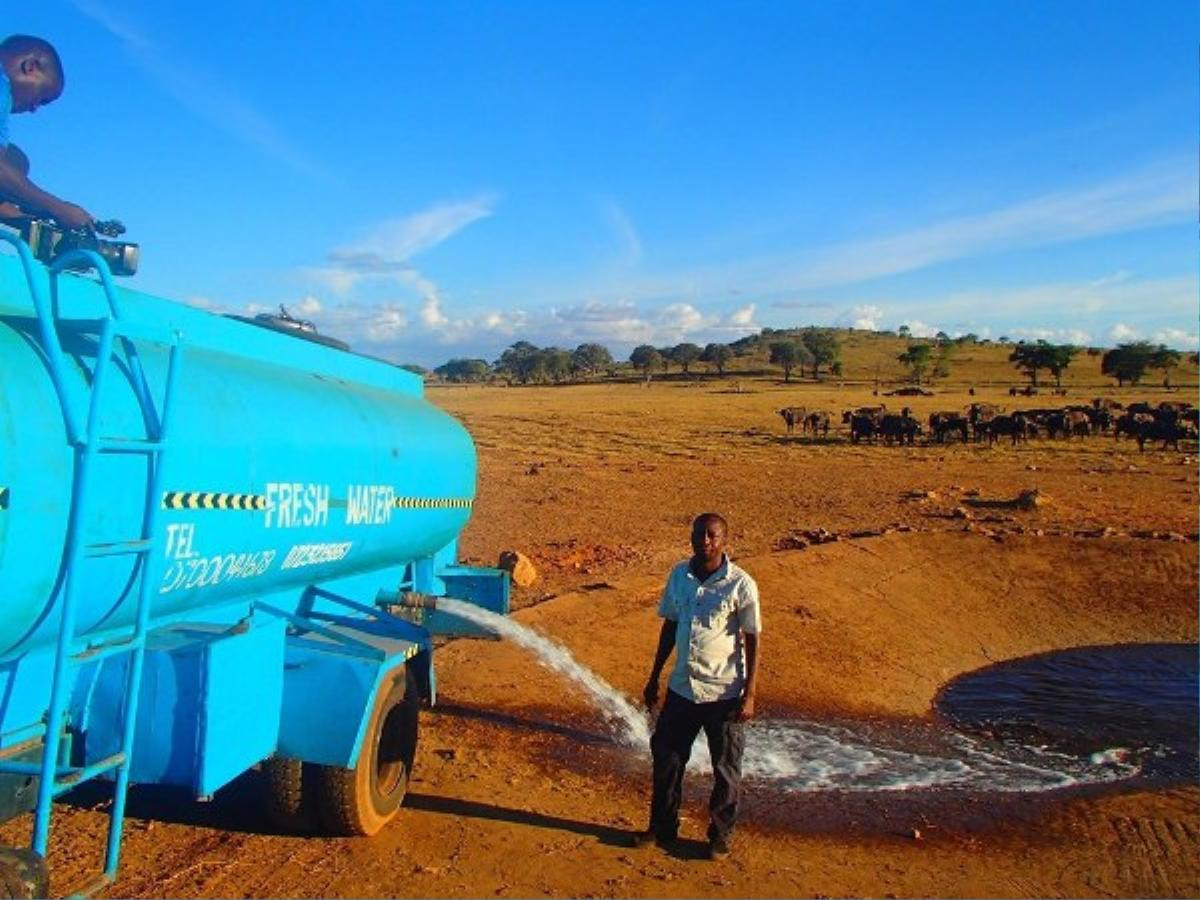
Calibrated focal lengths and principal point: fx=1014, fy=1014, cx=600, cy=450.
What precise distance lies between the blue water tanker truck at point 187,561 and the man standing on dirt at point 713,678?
1.64 metres

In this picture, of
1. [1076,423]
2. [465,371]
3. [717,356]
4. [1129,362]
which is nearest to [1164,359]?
[1129,362]

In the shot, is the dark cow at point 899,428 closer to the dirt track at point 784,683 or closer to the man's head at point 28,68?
the dirt track at point 784,683

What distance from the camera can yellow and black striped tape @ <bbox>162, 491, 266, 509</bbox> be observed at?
433 centimetres

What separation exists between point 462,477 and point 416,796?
2748mm

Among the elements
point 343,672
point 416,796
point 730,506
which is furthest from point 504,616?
point 730,506

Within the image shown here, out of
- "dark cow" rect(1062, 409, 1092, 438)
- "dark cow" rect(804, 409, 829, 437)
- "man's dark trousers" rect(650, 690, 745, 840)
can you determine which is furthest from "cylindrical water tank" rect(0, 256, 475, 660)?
"dark cow" rect(1062, 409, 1092, 438)

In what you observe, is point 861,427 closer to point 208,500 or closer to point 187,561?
point 208,500

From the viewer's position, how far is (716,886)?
18.0 ft

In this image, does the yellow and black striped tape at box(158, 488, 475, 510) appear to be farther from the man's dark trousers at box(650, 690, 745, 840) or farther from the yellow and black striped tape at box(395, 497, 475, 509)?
the man's dark trousers at box(650, 690, 745, 840)

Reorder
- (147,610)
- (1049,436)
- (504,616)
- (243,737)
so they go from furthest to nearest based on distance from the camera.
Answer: (1049,436)
(504,616)
(243,737)
(147,610)

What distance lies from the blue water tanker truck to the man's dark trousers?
1593mm

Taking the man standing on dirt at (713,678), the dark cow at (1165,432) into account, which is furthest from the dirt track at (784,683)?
the dark cow at (1165,432)

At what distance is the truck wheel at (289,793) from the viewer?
5.58 meters

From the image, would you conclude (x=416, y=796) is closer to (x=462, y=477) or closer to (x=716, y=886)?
(x=716, y=886)
